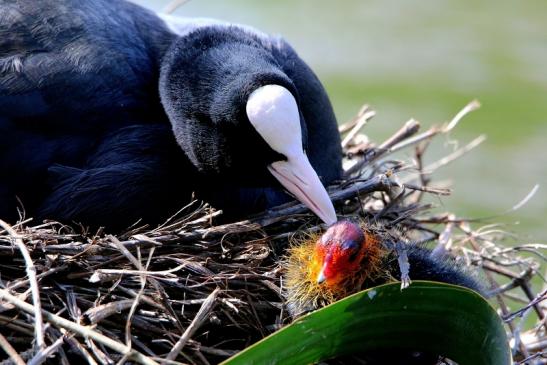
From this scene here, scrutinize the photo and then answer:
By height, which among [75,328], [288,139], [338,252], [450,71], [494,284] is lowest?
[450,71]

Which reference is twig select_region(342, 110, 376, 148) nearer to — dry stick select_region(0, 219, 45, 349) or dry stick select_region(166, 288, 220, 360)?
dry stick select_region(166, 288, 220, 360)

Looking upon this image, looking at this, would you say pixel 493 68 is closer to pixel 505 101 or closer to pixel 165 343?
pixel 505 101

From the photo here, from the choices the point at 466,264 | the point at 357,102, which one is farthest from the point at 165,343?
the point at 357,102

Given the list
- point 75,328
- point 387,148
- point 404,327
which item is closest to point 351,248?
point 404,327

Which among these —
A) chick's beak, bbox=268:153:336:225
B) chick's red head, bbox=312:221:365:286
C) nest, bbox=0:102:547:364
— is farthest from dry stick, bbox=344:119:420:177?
chick's red head, bbox=312:221:365:286

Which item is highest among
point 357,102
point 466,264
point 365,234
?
point 365,234

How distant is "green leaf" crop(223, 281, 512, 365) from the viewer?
3.65 metres

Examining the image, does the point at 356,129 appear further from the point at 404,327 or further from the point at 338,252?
the point at 404,327

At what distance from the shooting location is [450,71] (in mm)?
7977

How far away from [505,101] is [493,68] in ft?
1.04

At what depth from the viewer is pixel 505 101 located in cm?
772

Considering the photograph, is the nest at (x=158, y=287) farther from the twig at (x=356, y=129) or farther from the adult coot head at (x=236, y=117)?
the twig at (x=356, y=129)

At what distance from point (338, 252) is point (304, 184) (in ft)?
1.47

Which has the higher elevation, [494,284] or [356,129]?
[356,129]
